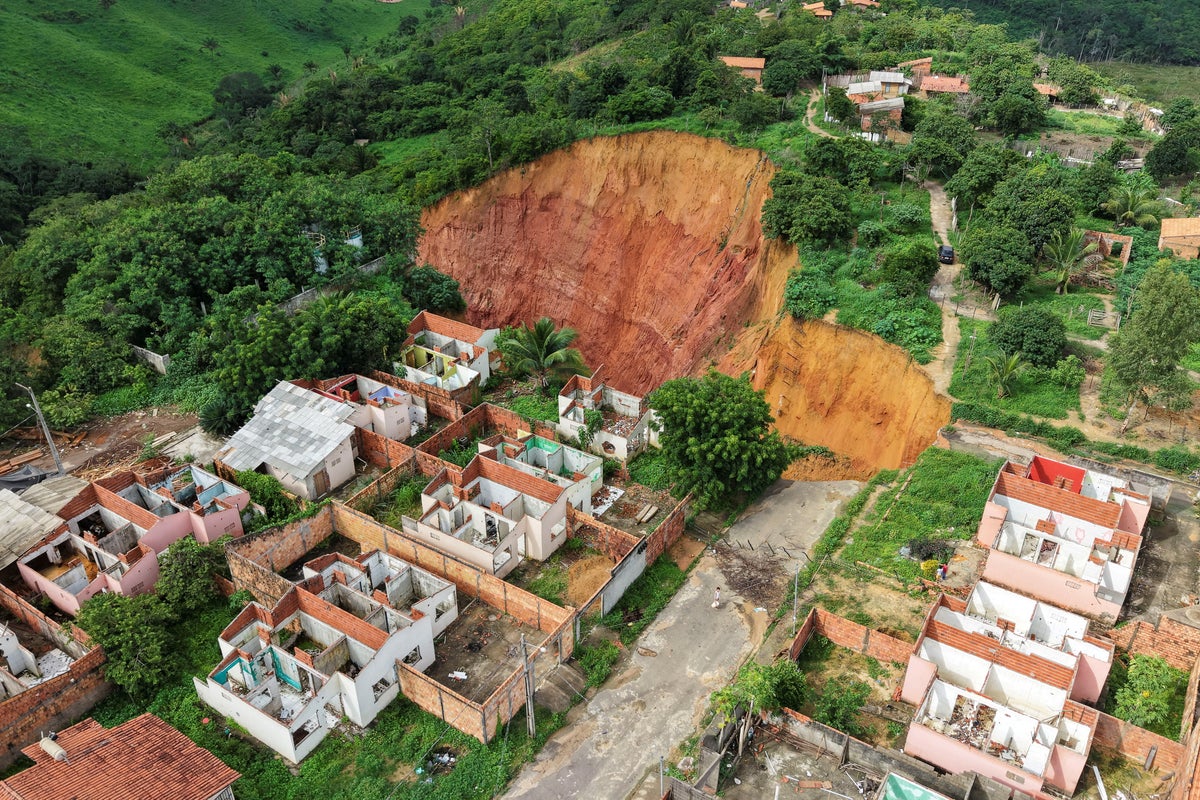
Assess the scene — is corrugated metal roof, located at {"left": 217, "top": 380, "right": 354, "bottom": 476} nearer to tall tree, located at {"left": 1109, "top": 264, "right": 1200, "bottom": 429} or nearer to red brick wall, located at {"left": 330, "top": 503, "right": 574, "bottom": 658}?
red brick wall, located at {"left": 330, "top": 503, "right": 574, "bottom": 658}

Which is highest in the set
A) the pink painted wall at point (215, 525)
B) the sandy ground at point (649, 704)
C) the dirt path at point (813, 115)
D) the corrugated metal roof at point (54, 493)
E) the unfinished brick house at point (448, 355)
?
the dirt path at point (813, 115)

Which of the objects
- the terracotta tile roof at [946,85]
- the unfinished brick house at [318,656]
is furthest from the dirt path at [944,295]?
the unfinished brick house at [318,656]

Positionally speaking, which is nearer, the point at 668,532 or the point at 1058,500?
the point at 1058,500

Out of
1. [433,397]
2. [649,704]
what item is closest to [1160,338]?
[649,704]

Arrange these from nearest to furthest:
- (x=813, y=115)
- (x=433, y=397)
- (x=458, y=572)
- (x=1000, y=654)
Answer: (x=1000, y=654)
(x=458, y=572)
(x=433, y=397)
(x=813, y=115)

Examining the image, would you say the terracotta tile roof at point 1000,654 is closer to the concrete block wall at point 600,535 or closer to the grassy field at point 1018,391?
the concrete block wall at point 600,535

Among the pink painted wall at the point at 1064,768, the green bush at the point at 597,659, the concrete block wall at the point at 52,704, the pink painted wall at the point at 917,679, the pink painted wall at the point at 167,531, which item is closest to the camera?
the pink painted wall at the point at 1064,768

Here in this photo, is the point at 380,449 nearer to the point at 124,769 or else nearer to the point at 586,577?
the point at 586,577
